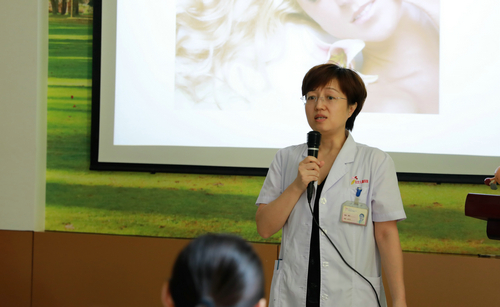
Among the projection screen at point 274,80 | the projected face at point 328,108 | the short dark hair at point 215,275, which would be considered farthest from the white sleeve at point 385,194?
the projection screen at point 274,80

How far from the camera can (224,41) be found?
102 inches

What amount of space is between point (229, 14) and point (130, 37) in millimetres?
660

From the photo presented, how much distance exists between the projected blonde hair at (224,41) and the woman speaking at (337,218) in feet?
3.64

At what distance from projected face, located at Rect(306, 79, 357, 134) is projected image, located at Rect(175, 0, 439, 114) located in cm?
105

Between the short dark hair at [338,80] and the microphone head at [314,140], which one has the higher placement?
the short dark hair at [338,80]

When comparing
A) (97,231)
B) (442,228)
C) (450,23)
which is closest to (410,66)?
(450,23)

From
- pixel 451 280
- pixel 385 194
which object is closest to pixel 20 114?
pixel 385 194

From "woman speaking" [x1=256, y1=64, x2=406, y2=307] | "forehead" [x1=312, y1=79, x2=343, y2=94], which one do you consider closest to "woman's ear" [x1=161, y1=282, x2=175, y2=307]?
"woman speaking" [x1=256, y1=64, x2=406, y2=307]

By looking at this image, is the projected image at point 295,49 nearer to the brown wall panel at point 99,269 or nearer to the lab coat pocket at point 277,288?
the brown wall panel at point 99,269

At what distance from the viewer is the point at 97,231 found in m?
2.70

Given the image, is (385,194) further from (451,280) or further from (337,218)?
(451,280)

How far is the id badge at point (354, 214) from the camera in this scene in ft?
4.58

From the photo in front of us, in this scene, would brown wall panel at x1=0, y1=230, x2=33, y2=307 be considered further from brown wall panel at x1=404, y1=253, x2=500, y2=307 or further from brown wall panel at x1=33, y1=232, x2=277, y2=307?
brown wall panel at x1=404, y1=253, x2=500, y2=307

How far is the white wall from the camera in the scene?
2689 millimetres
